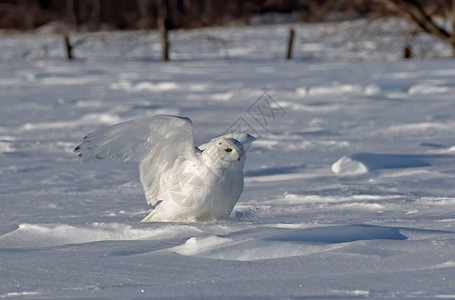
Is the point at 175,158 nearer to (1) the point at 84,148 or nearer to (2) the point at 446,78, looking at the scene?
(1) the point at 84,148

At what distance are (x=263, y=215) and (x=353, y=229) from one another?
0.90 metres

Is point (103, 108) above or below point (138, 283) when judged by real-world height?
below

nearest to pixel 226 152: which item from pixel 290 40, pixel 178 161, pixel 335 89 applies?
pixel 178 161

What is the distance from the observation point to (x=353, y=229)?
2.77m

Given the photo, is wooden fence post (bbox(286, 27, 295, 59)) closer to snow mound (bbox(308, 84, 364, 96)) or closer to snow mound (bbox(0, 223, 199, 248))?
snow mound (bbox(308, 84, 364, 96))

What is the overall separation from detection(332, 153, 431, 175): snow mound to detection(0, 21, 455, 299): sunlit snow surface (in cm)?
1

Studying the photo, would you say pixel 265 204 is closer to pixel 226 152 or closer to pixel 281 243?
pixel 226 152

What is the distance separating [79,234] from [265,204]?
1.19 m

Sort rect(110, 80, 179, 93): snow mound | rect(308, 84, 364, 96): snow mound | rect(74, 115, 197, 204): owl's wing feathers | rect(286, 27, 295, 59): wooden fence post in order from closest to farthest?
rect(74, 115, 197, 204): owl's wing feathers
rect(308, 84, 364, 96): snow mound
rect(110, 80, 179, 93): snow mound
rect(286, 27, 295, 59): wooden fence post

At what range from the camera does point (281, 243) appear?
2551mm

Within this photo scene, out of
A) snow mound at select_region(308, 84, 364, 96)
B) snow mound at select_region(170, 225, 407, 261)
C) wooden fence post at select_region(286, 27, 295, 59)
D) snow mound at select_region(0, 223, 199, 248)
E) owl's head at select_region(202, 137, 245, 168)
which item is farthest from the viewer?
wooden fence post at select_region(286, 27, 295, 59)

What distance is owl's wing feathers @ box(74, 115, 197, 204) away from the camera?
3371 millimetres

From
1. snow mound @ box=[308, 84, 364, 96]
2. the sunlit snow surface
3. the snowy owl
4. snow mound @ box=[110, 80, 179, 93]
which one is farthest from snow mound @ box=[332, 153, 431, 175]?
snow mound @ box=[110, 80, 179, 93]

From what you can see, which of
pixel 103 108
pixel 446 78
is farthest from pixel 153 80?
pixel 446 78
